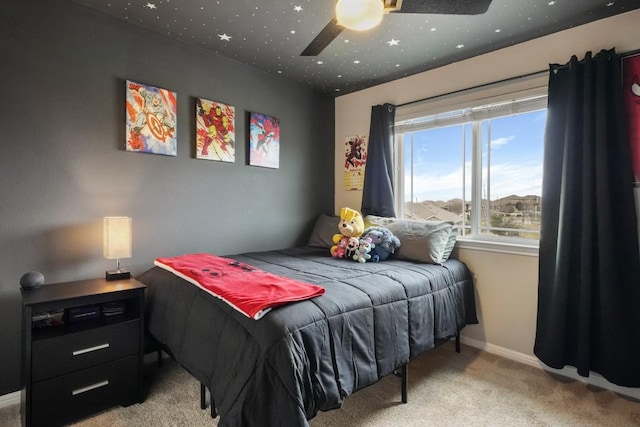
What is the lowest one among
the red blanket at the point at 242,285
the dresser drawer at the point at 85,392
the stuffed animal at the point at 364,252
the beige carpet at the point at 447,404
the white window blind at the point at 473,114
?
the beige carpet at the point at 447,404

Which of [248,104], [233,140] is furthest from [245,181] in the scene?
[248,104]

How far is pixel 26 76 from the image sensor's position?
6.52ft

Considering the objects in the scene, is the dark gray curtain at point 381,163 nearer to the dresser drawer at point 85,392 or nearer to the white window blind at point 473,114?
the white window blind at point 473,114

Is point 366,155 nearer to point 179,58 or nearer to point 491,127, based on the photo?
point 491,127

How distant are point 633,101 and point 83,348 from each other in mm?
3529

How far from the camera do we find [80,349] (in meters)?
1.78

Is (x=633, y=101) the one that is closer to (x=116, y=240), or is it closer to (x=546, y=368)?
(x=546, y=368)

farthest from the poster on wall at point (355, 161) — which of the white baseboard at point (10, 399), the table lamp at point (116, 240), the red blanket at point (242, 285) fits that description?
the white baseboard at point (10, 399)

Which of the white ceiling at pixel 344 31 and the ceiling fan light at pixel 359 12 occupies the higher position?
the white ceiling at pixel 344 31

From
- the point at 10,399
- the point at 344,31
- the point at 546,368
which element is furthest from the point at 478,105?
the point at 10,399

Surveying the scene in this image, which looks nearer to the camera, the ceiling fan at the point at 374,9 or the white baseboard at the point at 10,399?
the ceiling fan at the point at 374,9

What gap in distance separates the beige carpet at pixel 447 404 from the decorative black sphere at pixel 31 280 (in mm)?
713

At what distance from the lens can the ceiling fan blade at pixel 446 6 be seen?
157 centimetres

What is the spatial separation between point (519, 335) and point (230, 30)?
124 inches
